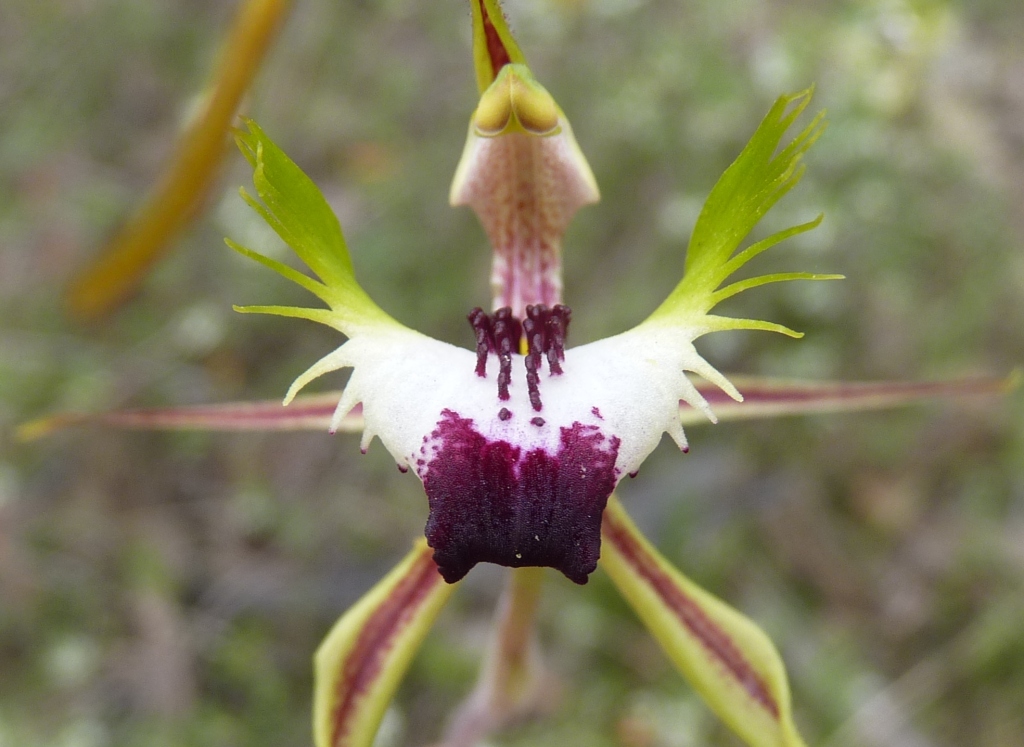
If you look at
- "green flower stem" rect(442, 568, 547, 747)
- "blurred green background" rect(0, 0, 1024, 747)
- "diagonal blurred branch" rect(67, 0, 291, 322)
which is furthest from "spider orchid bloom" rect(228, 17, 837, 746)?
"blurred green background" rect(0, 0, 1024, 747)

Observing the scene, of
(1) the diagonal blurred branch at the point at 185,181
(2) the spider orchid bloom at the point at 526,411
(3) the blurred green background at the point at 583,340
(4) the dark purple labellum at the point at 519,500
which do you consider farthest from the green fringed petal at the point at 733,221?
(3) the blurred green background at the point at 583,340

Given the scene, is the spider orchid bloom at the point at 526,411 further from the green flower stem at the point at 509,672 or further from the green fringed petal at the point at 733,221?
the green flower stem at the point at 509,672

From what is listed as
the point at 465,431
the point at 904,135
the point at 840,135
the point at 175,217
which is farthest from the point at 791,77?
the point at 465,431

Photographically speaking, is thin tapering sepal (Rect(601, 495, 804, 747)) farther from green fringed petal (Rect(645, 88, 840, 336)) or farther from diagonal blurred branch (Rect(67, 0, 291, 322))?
diagonal blurred branch (Rect(67, 0, 291, 322))

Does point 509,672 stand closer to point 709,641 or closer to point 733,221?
point 709,641

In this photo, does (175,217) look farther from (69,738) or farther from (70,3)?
(70,3)

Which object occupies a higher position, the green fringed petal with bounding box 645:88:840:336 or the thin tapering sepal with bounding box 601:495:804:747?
the green fringed petal with bounding box 645:88:840:336

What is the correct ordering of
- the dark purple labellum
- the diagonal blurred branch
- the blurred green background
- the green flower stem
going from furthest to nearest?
the blurred green background
the diagonal blurred branch
the green flower stem
the dark purple labellum
